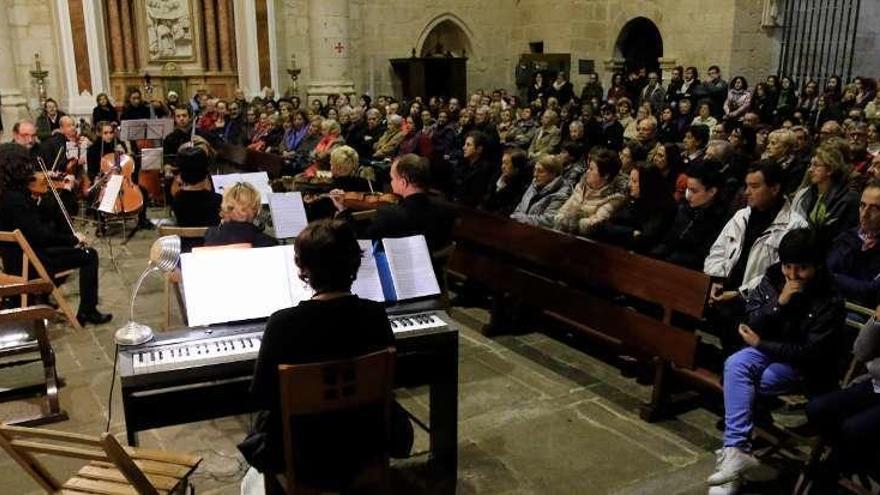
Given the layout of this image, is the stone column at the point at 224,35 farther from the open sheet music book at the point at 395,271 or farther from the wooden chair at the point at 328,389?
the wooden chair at the point at 328,389

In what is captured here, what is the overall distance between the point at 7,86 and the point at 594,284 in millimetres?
11293

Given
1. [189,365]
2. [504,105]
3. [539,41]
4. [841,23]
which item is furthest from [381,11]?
[189,365]

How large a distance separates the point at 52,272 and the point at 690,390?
13.5 ft

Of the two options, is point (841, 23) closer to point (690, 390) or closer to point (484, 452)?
point (690, 390)

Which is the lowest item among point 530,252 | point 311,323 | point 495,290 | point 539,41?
point 495,290

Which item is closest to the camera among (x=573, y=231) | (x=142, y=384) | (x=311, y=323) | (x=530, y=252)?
(x=311, y=323)

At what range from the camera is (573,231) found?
516 cm

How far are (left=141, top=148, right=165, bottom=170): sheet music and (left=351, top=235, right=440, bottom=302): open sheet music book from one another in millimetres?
6122

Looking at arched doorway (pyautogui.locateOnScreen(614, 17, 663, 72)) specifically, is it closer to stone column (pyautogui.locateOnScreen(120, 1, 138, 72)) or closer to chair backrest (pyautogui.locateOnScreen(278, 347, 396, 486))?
stone column (pyautogui.locateOnScreen(120, 1, 138, 72))

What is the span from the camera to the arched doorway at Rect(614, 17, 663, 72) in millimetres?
14820

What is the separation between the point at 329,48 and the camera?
14.4 metres

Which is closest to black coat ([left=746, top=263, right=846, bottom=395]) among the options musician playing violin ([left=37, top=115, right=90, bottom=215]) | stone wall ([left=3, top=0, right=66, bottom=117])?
musician playing violin ([left=37, top=115, right=90, bottom=215])

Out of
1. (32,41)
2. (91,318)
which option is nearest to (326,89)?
(32,41)

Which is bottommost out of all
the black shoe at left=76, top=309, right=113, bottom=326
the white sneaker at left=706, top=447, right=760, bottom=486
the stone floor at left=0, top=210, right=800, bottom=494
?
the stone floor at left=0, top=210, right=800, bottom=494
